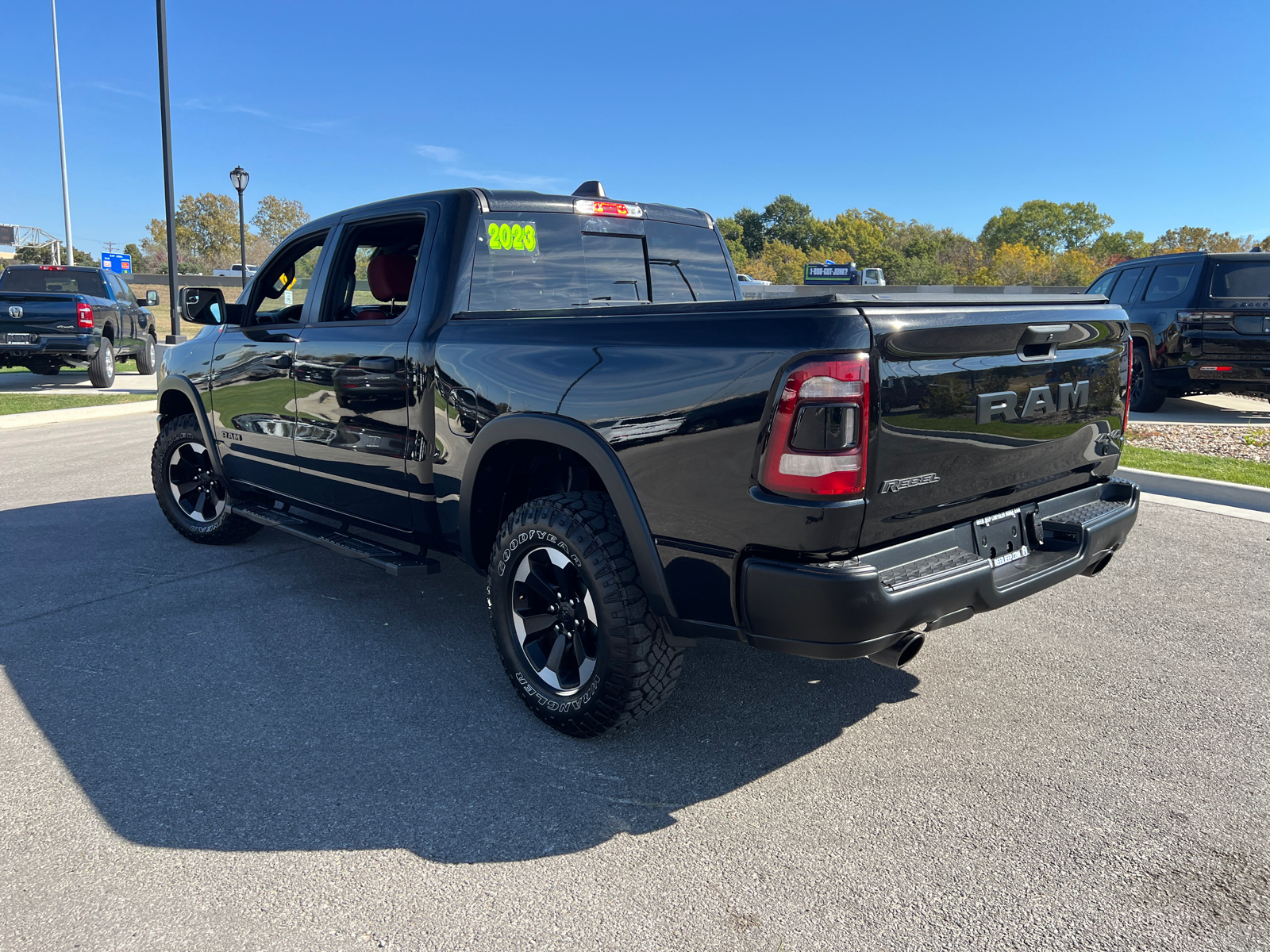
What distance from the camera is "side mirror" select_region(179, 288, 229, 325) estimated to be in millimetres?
5105

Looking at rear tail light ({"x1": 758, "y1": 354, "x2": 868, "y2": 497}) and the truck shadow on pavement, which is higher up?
rear tail light ({"x1": 758, "y1": 354, "x2": 868, "y2": 497})

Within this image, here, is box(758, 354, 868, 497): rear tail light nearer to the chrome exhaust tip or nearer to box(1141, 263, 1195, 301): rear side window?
the chrome exhaust tip

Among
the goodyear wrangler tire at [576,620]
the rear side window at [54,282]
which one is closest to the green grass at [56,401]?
the rear side window at [54,282]

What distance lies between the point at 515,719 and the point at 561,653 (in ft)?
1.14

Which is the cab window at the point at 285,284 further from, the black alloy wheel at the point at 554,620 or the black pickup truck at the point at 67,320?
the black pickup truck at the point at 67,320

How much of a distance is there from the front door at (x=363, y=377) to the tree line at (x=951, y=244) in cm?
7788

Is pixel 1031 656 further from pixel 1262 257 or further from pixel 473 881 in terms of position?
pixel 1262 257

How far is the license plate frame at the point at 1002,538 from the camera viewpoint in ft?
9.80

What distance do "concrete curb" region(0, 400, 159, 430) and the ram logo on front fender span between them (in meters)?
10.6

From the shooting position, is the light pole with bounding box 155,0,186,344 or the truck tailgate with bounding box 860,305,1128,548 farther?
the light pole with bounding box 155,0,186,344

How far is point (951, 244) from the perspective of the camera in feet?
380

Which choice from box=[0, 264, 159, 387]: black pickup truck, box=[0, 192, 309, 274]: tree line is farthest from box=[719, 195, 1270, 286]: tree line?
box=[0, 264, 159, 387]: black pickup truck

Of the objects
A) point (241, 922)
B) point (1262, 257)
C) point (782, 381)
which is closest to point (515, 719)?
point (241, 922)

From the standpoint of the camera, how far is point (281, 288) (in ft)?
16.4
